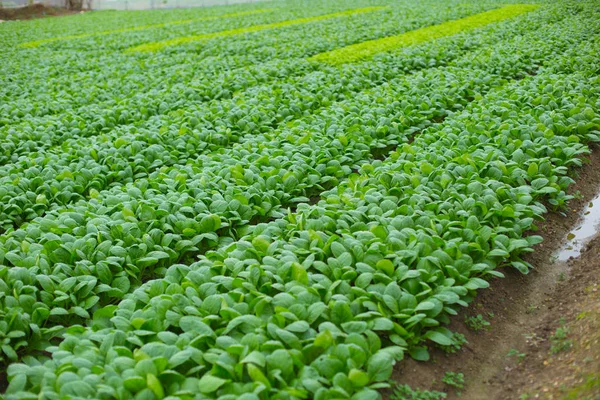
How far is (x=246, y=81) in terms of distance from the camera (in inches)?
489

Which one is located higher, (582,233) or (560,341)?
(582,233)

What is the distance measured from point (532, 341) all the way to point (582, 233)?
244 cm

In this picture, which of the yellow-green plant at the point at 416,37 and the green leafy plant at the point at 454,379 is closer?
the green leafy plant at the point at 454,379

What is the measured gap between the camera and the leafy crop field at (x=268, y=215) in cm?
372

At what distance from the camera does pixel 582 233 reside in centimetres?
628

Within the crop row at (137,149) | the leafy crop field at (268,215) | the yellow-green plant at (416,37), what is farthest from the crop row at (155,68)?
the crop row at (137,149)

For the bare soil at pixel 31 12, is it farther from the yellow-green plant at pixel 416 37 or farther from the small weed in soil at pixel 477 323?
the small weed in soil at pixel 477 323

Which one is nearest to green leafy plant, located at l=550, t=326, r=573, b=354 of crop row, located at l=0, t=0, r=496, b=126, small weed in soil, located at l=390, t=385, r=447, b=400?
small weed in soil, located at l=390, t=385, r=447, b=400

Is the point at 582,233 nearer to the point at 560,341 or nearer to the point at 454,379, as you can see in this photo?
the point at 560,341

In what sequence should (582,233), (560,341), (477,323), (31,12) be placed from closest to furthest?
(560,341) < (477,323) < (582,233) < (31,12)

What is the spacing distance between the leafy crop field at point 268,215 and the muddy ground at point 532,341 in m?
0.20

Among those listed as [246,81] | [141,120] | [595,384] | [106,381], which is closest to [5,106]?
[141,120]

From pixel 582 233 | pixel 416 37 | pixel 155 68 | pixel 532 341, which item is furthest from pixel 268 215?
pixel 416 37

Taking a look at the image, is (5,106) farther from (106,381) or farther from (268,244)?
(106,381)
